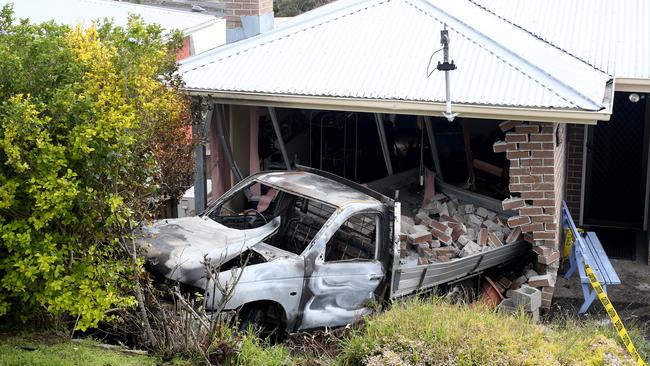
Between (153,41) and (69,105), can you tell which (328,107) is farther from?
(69,105)

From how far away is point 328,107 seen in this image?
1022 centimetres

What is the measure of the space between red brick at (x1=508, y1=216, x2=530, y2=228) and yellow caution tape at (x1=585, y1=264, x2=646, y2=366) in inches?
33.8

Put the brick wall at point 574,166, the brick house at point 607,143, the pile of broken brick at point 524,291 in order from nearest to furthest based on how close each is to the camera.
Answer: the pile of broken brick at point 524,291 < the brick house at point 607,143 < the brick wall at point 574,166

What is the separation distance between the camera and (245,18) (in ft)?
38.2

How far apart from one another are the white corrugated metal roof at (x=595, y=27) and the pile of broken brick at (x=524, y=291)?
2.98 meters

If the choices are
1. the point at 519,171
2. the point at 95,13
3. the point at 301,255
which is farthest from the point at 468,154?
the point at 95,13

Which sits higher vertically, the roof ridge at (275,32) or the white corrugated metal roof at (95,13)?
the white corrugated metal roof at (95,13)

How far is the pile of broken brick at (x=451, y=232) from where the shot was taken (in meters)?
9.95

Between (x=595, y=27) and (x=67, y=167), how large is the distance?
8588 mm

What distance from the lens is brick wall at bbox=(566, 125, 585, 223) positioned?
42.7ft

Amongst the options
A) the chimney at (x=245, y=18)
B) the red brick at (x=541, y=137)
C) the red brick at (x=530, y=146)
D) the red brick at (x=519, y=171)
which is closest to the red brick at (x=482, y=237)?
the red brick at (x=519, y=171)

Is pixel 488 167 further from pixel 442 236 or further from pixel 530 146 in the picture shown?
pixel 442 236

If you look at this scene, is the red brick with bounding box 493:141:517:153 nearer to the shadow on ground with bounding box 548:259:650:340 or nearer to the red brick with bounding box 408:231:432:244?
the red brick with bounding box 408:231:432:244

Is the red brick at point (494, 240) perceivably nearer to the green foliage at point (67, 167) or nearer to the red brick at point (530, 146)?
the red brick at point (530, 146)
